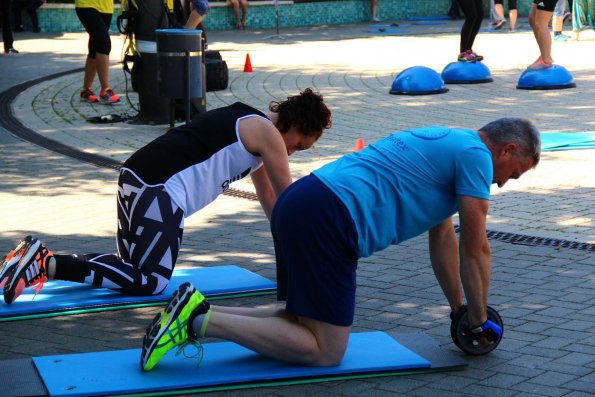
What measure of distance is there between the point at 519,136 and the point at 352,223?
0.77 meters

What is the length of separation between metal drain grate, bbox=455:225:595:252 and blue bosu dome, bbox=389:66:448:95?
664 cm

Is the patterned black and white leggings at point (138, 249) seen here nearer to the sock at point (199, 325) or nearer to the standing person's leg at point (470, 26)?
the sock at point (199, 325)

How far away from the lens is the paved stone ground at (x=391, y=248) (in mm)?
4906

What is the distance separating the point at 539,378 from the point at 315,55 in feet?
49.2

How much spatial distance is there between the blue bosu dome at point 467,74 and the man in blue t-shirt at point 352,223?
404 inches

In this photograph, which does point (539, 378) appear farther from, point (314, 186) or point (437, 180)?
point (314, 186)

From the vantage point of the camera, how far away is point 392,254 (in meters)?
6.84

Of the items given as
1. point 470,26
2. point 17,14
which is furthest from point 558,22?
point 17,14

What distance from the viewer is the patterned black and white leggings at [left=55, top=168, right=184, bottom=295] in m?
5.62

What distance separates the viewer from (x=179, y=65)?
34.8 feet

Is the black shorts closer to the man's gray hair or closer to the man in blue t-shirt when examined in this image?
the man in blue t-shirt

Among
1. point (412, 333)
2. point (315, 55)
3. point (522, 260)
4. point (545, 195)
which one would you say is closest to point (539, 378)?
point (412, 333)

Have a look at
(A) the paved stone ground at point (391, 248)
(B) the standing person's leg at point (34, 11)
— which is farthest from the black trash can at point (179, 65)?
(B) the standing person's leg at point (34, 11)

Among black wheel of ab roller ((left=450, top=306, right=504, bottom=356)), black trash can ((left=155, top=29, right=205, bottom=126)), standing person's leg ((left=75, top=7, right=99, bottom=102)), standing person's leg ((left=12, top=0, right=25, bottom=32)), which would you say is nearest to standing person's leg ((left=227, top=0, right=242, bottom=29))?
standing person's leg ((left=12, top=0, right=25, bottom=32))
